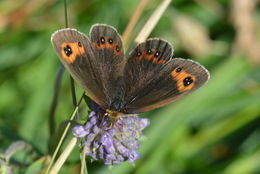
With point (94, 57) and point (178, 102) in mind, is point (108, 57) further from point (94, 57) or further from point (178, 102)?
point (178, 102)

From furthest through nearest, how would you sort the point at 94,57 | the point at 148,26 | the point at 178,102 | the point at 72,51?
1. the point at 178,102
2. the point at 148,26
3. the point at 94,57
4. the point at 72,51

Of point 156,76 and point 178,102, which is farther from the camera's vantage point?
point 178,102

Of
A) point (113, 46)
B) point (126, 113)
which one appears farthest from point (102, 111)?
point (113, 46)

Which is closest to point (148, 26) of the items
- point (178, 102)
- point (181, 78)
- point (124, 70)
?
point (124, 70)

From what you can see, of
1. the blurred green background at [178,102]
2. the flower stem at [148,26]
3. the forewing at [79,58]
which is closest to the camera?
the forewing at [79,58]

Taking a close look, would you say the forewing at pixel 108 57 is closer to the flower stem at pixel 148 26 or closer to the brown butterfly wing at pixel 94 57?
the brown butterfly wing at pixel 94 57

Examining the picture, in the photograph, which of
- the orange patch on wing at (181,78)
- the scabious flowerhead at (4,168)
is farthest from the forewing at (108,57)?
the scabious flowerhead at (4,168)

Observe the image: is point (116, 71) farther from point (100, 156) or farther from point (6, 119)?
point (6, 119)

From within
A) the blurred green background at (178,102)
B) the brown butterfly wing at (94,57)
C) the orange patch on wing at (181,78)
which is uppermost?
the orange patch on wing at (181,78)
